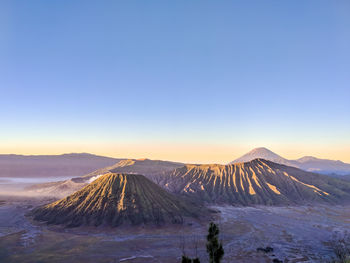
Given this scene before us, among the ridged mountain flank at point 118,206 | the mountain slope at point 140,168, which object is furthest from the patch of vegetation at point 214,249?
the mountain slope at point 140,168

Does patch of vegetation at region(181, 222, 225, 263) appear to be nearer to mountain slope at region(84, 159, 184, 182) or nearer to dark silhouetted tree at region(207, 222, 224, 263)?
dark silhouetted tree at region(207, 222, 224, 263)

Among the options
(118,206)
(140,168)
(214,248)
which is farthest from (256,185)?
(214,248)

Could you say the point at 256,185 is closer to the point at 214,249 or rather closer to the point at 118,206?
Result: the point at 118,206

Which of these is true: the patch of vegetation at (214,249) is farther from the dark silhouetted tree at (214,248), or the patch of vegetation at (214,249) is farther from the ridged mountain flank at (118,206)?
the ridged mountain flank at (118,206)

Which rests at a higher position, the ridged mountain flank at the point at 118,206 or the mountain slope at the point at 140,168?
the mountain slope at the point at 140,168

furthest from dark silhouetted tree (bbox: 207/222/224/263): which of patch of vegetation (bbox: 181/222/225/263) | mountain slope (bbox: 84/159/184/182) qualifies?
mountain slope (bbox: 84/159/184/182)

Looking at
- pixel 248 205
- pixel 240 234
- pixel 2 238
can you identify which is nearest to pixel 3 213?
pixel 2 238

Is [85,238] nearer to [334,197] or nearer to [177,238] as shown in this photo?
[177,238]

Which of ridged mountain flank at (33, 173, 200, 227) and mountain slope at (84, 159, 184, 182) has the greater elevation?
mountain slope at (84, 159, 184, 182)
